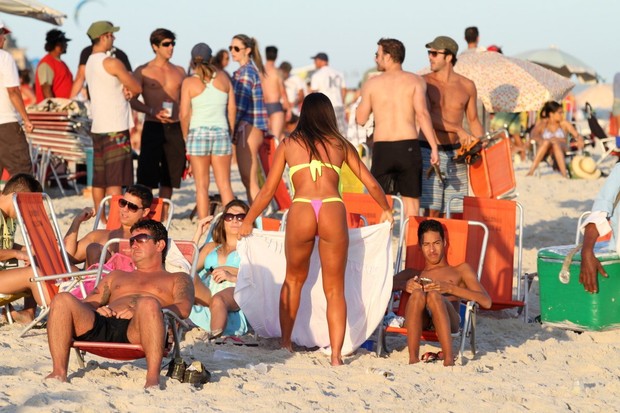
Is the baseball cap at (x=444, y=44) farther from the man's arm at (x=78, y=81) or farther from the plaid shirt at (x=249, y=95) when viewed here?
the man's arm at (x=78, y=81)

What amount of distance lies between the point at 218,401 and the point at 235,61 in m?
6.34

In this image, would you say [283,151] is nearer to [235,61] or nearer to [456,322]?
[456,322]

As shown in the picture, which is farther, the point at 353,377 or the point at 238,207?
the point at 238,207

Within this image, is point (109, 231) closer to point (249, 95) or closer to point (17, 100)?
point (17, 100)

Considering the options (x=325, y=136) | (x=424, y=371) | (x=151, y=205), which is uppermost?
(x=325, y=136)

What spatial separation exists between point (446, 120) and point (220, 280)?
9.35 ft

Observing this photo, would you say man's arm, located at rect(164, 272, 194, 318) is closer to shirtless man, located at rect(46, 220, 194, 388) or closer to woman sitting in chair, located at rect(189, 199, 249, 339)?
shirtless man, located at rect(46, 220, 194, 388)

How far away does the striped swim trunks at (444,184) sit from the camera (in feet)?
29.8

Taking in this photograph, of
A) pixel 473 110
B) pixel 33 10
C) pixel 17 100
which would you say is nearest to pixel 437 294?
pixel 473 110

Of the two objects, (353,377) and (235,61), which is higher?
(235,61)

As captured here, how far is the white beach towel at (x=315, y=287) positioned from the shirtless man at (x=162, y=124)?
4165mm

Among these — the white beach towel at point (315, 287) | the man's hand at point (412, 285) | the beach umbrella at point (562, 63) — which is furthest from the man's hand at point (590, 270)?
the beach umbrella at point (562, 63)

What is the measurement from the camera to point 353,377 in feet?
19.2

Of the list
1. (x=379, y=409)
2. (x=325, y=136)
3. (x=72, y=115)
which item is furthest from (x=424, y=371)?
(x=72, y=115)
